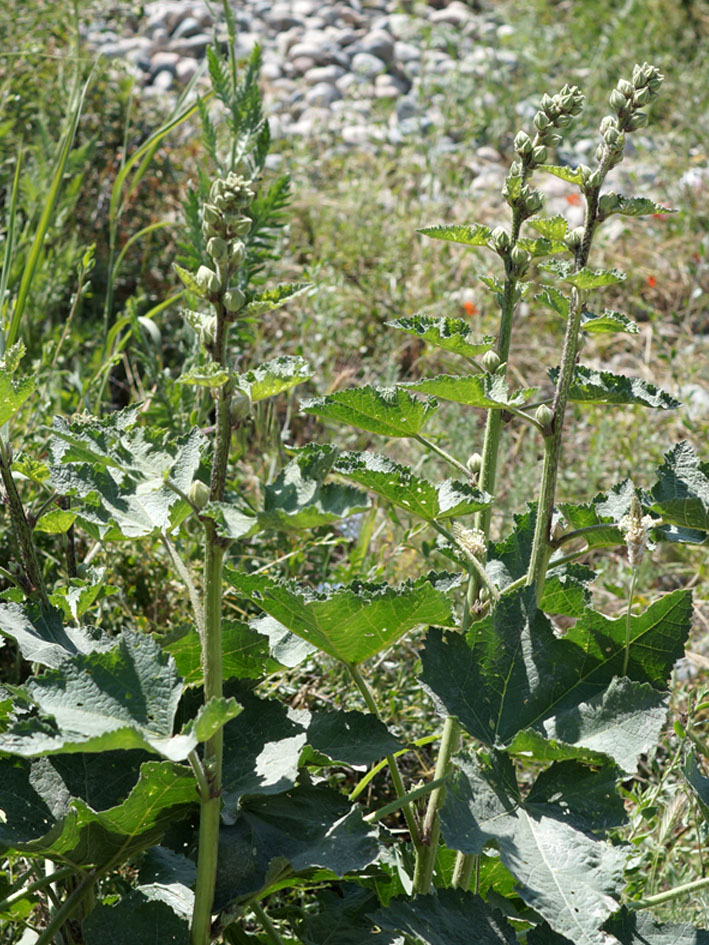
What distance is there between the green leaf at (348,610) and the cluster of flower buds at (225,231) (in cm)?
30

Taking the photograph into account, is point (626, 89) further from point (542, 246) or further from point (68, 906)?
point (68, 906)

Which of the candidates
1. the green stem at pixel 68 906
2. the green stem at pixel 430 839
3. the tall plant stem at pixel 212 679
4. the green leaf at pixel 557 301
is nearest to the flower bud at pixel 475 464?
the green leaf at pixel 557 301

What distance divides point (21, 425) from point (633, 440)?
1902 millimetres

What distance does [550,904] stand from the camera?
958 millimetres

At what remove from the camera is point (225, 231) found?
1.00 meters

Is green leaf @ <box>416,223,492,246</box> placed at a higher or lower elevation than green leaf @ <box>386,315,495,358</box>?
higher

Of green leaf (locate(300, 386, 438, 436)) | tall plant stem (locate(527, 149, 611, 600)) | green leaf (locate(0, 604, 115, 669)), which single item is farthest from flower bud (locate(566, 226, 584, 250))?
green leaf (locate(0, 604, 115, 669))

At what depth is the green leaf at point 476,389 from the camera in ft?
3.78

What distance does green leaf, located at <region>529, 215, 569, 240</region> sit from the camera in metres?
1.17

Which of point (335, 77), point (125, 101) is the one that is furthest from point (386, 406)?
point (335, 77)

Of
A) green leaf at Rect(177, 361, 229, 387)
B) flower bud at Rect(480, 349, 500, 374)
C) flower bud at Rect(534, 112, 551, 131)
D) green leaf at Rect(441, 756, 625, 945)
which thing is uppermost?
flower bud at Rect(534, 112, 551, 131)

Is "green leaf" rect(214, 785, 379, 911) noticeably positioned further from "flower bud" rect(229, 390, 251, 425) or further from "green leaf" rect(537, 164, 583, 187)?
"green leaf" rect(537, 164, 583, 187)

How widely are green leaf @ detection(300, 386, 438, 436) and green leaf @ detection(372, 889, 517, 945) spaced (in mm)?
532

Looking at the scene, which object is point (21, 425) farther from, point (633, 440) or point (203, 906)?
point (633, 440)
